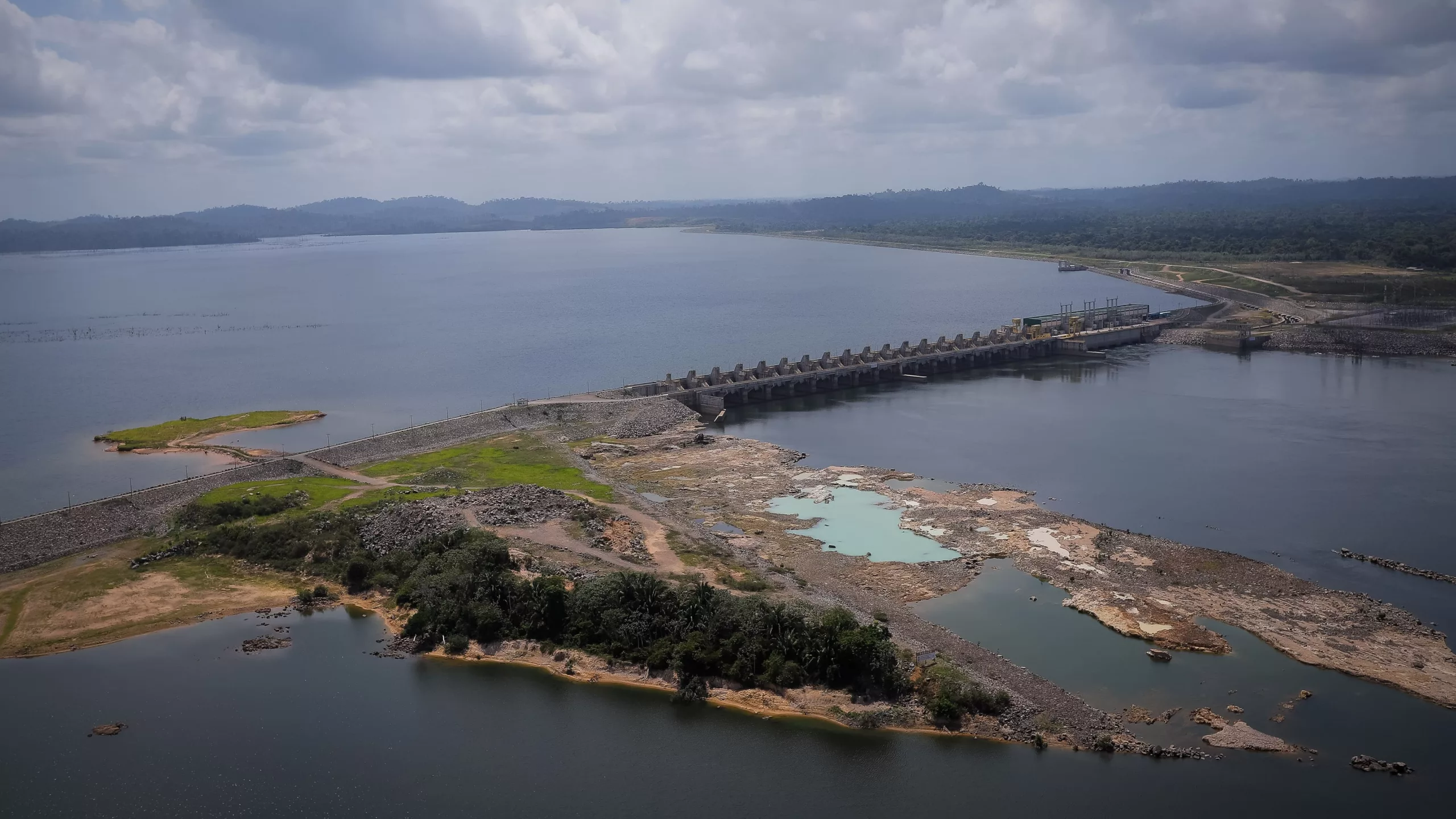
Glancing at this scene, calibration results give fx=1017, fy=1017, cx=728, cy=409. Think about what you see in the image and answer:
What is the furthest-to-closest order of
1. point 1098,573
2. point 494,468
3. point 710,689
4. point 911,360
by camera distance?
point 911,360, point 494,468, point 1098,573, point 710,689

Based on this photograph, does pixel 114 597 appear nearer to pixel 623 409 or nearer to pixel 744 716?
pixel 744 716

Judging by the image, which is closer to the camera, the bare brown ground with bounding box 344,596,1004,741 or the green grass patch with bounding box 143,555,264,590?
the bare brown ground with bounding box 344,596,1004,741

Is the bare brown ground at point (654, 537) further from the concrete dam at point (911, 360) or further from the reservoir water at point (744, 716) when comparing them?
the concrete dam at point (911, 360)

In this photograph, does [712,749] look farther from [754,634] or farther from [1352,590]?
[1352,590]

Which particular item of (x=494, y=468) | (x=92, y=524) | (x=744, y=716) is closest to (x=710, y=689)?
(x=744, y=716)

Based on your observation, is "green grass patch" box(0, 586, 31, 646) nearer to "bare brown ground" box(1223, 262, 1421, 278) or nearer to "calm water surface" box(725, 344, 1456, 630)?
"calm water surface" box(725, 344, 1456, 630)

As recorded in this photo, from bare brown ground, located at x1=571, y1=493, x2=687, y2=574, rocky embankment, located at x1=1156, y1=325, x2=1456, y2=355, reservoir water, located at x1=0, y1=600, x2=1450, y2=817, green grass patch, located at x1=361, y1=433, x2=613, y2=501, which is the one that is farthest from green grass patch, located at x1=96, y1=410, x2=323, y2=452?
rocky embankment, located at x1=1156, y1=325, x2=1456, y2=355
